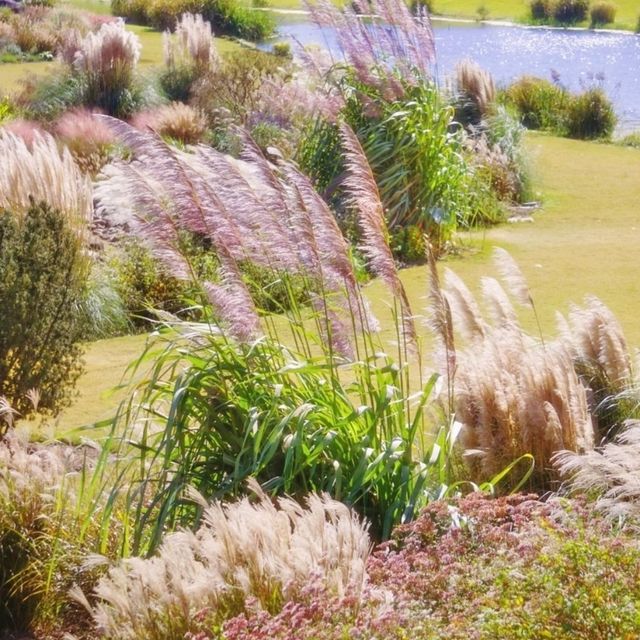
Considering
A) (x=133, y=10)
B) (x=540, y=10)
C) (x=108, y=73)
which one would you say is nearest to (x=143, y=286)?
(x=108, y=73)

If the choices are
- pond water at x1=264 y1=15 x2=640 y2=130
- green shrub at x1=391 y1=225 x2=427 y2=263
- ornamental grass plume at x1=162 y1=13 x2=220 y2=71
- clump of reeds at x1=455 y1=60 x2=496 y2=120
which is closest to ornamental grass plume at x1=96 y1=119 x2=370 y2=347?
green shrub at x1=391 y1=225 x2=427 y2=263

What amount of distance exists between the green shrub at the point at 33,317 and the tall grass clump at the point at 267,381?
Result: 1.63m

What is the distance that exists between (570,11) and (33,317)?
3940 centimetres

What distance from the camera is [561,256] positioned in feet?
34.8

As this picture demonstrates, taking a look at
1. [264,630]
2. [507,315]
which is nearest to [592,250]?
[507,315]

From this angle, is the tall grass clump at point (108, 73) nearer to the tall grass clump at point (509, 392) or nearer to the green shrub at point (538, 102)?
the green shrub at point (538, 102)

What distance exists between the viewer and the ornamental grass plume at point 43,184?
319 inches

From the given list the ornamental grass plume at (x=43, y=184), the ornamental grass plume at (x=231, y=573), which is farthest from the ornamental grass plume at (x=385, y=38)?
the ornamental grass plume at (x=231, y=573)

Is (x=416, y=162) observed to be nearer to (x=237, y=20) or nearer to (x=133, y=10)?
(x=237, y=20)

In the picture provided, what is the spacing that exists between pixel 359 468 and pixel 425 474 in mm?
242

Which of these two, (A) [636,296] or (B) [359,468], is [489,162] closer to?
(A) [636,296]

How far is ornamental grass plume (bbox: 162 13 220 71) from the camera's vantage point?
58.9 feet

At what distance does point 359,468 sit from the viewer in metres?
4.09

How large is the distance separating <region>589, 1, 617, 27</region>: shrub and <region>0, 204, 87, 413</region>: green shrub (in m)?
38.2
